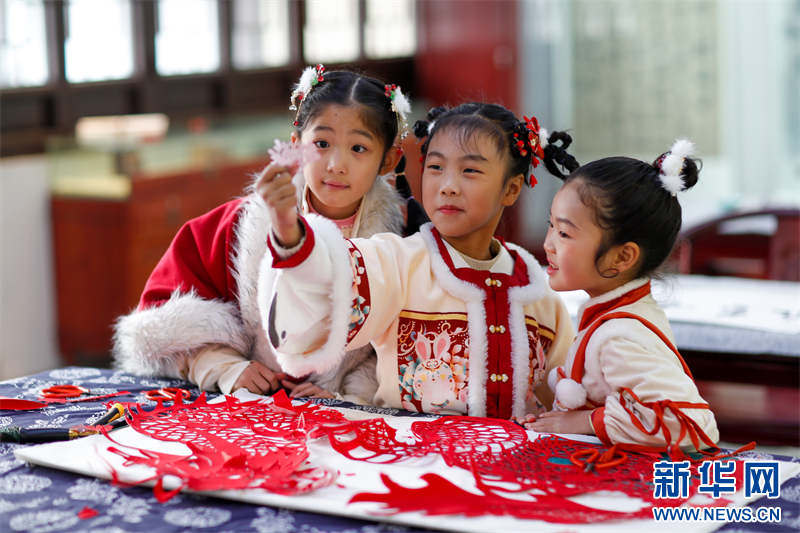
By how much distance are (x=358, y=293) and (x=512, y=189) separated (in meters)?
0.41

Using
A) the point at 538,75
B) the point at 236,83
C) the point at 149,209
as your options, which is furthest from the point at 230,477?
the point at 538,75

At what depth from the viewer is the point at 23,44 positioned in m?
3.59

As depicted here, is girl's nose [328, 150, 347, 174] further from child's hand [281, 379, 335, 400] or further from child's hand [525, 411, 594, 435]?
child's hand [525, 411, 594, 435]

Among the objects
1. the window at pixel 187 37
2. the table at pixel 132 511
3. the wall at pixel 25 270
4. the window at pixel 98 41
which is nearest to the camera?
the table at pixel 132 511

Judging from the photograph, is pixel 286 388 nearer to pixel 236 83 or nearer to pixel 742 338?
pixel 742 338

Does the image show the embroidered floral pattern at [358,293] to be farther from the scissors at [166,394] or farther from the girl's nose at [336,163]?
the scissors at [166,394]

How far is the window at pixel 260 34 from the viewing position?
4.79 metres

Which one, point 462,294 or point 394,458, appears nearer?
point 394,458

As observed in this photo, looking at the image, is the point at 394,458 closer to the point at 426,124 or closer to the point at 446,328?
the point at 446,328

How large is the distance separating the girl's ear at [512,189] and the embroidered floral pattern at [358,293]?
0.35m

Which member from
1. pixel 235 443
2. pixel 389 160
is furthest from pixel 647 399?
pixel 389 160

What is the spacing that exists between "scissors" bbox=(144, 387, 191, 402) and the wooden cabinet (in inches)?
82.9

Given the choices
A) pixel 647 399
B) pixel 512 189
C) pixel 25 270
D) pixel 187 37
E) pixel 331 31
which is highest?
pixel 331 31

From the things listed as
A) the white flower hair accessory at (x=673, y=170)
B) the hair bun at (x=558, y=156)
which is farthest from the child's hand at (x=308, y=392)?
the white flower hair accessory at (x=673, y=170)
